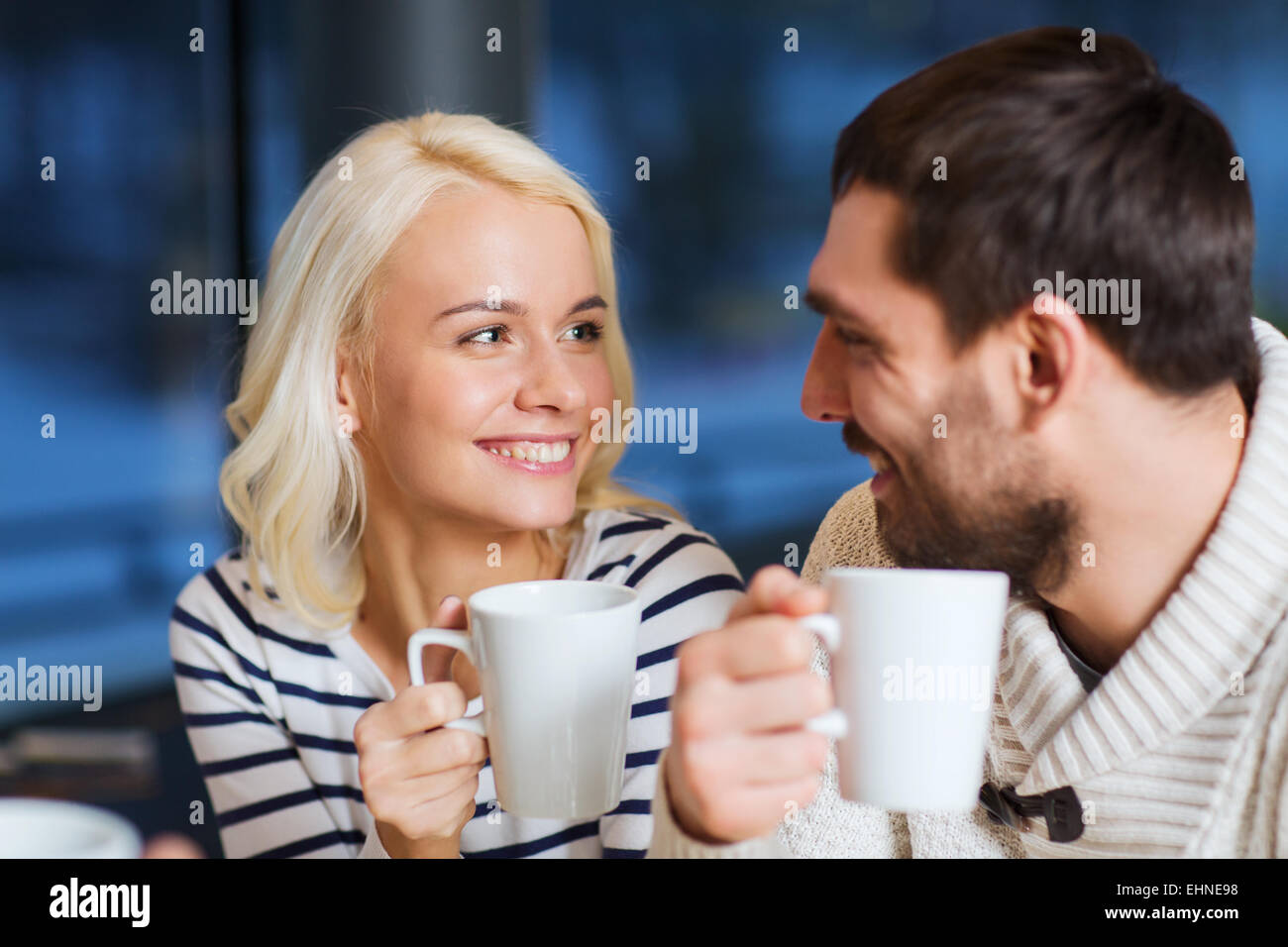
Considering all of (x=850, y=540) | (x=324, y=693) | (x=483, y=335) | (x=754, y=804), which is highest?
(x=483, y=335)

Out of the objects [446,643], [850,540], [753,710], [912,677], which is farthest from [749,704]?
[850,540]

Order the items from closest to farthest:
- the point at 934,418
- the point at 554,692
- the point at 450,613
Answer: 1. the point at 554,692
2. the point at 934,418
3. the point at 450,613

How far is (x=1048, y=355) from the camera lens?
36.4 inches

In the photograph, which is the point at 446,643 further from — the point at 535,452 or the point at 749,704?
the point at 535,452

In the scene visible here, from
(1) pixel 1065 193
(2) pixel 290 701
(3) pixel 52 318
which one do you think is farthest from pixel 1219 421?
(3) pixel 52 318

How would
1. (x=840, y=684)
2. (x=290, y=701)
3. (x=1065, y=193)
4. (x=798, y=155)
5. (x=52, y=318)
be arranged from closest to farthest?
(x=840, y=684) → (x=1065, y=193) → (x=290, y=701) → (x=52, y=318) → (x=798, y=155)

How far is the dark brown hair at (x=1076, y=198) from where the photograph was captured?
35.4 inches

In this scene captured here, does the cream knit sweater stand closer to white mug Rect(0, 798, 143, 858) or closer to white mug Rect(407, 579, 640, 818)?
white mug Rect(407, 579, 640, 818)

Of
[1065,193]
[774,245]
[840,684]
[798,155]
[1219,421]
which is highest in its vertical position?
[798,155]

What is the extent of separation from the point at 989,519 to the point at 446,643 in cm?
47
